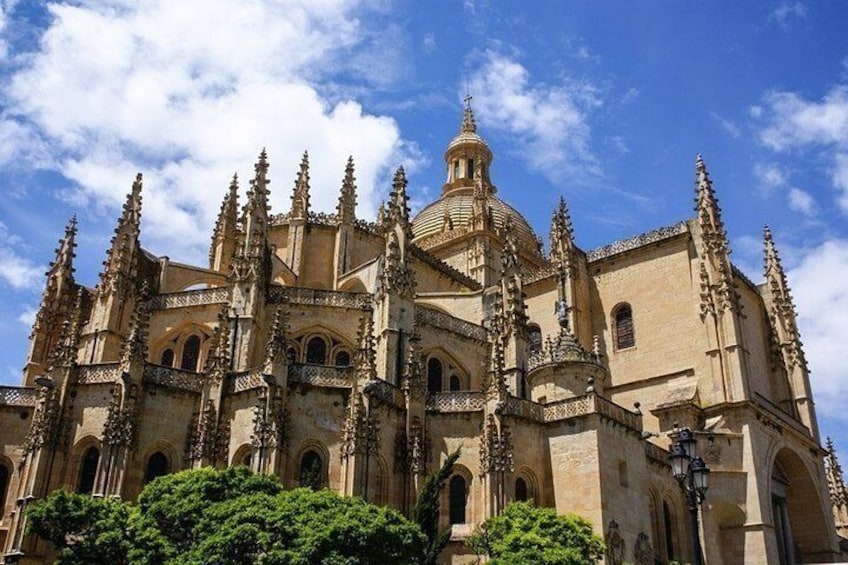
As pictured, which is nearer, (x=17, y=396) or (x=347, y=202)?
(x=17, y=396)

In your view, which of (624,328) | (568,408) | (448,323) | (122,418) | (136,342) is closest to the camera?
(122,418)

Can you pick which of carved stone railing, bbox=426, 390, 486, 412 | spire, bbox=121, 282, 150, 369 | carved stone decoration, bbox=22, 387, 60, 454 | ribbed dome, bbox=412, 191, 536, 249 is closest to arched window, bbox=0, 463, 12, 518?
carved stone decoration, bbox=22, 387, 60, 454

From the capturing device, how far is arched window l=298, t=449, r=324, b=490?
2614 cm

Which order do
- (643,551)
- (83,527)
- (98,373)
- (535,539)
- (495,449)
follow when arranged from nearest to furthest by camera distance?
1. (83,527)
2. (535,539)
3. (495,449)
4. (98,373)
5. (643,551)

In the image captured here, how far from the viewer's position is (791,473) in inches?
1540

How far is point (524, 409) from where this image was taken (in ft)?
97.1

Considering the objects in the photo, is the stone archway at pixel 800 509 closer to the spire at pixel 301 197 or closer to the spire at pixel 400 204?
the spire at pixel 400 204

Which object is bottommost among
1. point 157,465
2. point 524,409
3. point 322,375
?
point 157,465

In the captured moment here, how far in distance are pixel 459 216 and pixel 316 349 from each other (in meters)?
28.3

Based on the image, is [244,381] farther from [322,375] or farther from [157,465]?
[157,465]

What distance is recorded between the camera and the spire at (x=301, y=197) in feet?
144

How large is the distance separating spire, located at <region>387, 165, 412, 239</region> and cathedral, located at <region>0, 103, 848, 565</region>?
0.13 metres

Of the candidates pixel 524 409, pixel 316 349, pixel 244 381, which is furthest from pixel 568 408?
pixel 244 381

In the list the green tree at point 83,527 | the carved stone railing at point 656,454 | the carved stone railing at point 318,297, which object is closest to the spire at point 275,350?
the carved stone railing at point 318,297
